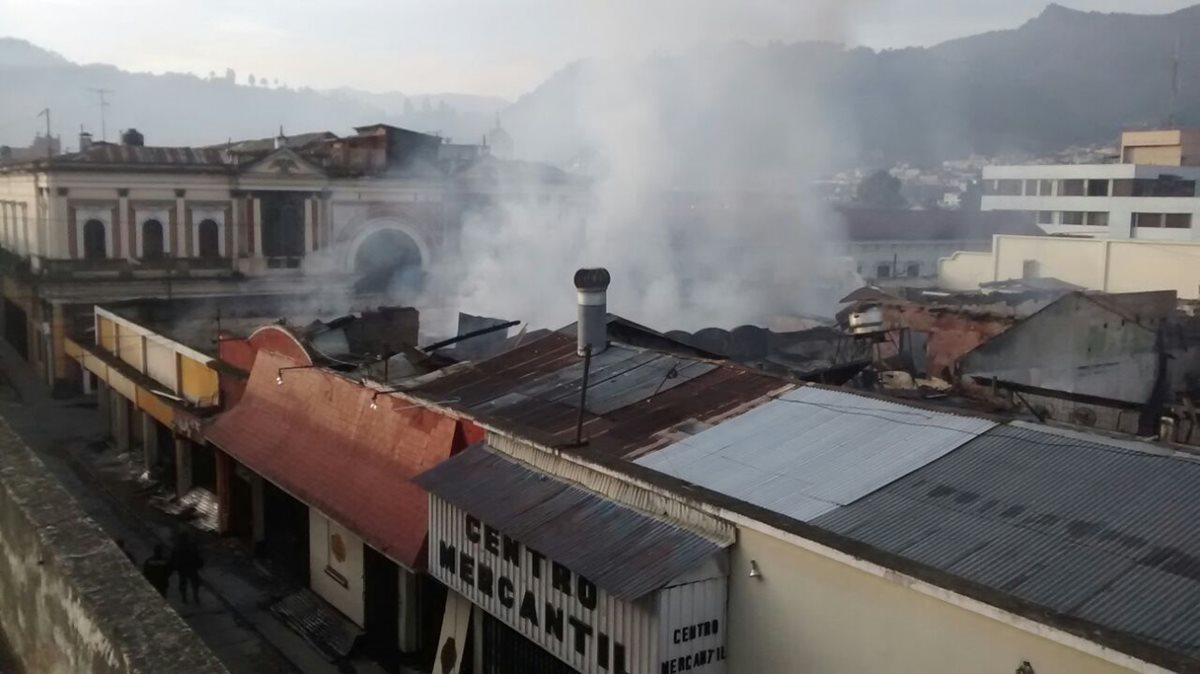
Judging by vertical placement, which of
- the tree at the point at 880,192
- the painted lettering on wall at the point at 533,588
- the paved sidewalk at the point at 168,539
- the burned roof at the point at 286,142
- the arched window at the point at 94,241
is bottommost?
the paved sidewalk at the point at 168,539

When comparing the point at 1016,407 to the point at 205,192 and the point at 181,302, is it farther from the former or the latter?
the point at 205,192

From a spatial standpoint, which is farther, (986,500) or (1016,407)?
(1016,407)

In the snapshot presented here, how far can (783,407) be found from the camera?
31.0ft

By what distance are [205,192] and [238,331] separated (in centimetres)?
834

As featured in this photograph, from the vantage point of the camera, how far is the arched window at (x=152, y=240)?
1191 inches

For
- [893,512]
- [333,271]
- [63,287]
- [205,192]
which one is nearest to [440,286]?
[333,271]

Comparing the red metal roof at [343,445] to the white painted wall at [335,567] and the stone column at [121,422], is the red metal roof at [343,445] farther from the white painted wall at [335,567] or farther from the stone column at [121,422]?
the stone column at [121,422]

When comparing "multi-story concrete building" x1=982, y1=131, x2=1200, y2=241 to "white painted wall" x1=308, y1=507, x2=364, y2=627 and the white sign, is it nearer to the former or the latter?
"white painted wall" x1=308, y1=507, x2=364, y2=627

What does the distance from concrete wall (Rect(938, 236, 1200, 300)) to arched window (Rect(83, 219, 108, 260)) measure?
90.2 ft

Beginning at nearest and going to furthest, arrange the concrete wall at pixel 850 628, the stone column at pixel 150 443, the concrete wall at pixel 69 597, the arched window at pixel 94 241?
the concrete wall at pixel 69 597 → the concrete wall at pixel 850 628 → the stone column at pixel 150 443 → the arched window at pixel 94 241

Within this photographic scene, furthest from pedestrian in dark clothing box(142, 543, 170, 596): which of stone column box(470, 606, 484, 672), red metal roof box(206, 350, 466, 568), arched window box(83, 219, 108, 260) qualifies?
arched window box(83, 219, 108, 260)

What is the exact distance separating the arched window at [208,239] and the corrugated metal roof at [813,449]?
25.3m

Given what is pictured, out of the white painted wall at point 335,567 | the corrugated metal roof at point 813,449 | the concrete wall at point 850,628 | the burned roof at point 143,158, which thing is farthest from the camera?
the burned roof at point 143,158

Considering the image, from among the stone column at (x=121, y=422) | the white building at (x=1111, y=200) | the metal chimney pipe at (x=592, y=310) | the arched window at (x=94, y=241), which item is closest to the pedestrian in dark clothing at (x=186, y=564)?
the metal chimney pipe at (x=592, y=310)
